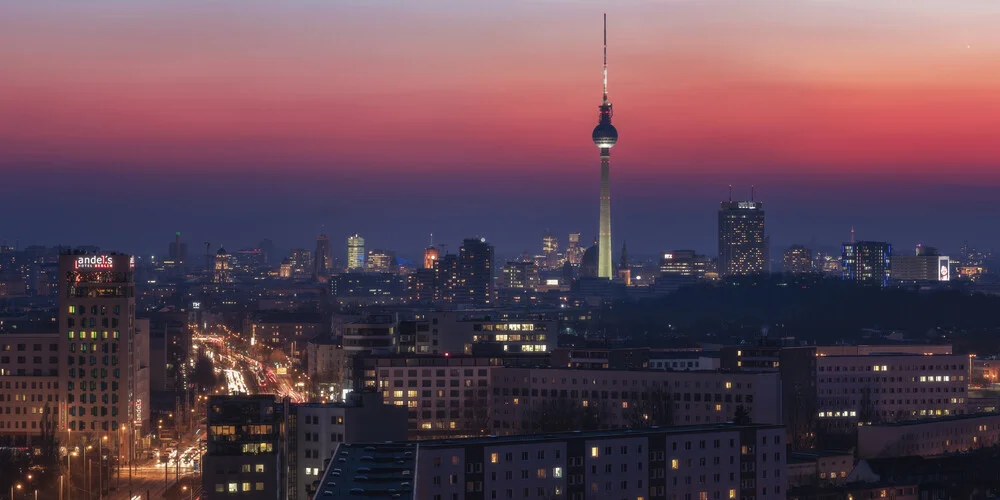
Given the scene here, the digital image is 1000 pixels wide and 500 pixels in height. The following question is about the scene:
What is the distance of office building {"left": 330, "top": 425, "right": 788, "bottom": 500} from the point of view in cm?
4066

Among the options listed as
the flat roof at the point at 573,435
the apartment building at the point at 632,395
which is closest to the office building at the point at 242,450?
the flat roof at the point at 573,435

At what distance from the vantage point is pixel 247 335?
6009 inches

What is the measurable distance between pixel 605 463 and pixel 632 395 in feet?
76.6

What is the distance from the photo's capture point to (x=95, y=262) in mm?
68500

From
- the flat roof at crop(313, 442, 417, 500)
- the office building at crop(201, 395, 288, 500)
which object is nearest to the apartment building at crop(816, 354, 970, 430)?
the office building at crop(201, 395, 288, 500)

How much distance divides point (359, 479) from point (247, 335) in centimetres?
12096

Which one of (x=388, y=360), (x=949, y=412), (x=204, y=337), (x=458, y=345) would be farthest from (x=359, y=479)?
(x=204, y=337)

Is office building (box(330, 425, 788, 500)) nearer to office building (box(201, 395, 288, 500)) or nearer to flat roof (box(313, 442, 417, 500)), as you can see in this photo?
flat roof (box(313, 442, 417, 500))

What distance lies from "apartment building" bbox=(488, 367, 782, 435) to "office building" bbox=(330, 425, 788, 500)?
15665 millimetres

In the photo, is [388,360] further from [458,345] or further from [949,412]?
[949,412]

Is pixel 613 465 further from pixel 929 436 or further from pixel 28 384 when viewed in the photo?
pixel 28 384

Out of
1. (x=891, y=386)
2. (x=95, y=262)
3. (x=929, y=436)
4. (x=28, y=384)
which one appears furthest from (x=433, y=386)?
(x=891, y=386)

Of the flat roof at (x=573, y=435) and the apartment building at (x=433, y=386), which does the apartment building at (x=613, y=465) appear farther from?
the apartment building at (x=433, y=386)

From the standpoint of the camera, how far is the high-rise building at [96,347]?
67.0 metres
